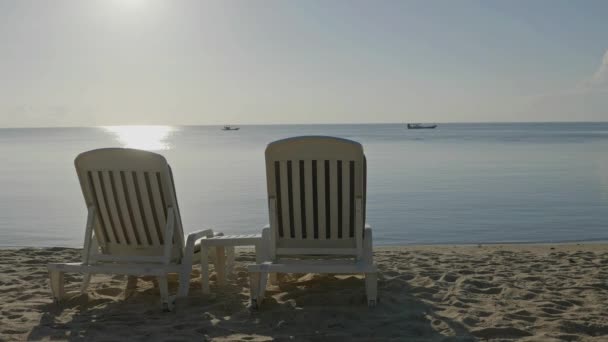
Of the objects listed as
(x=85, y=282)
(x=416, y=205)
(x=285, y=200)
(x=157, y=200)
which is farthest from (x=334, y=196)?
(x=416, y=205)

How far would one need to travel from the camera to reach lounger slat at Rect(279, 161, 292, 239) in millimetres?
4656

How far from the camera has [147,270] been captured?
460 centimetres

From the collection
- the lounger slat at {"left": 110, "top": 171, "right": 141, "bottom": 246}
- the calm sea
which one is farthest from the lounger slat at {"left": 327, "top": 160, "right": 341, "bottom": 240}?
the calm sea

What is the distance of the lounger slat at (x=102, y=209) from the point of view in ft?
15.8

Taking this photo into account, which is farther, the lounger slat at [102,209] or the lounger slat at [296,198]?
the lounger slat at [102,209]

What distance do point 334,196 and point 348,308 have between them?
2.65 feet

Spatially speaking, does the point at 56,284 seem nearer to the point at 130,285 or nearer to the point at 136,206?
the point at 130,285

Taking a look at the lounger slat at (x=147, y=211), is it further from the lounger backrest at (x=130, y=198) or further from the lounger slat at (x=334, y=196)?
the lounger slat at (x=334, y=196)

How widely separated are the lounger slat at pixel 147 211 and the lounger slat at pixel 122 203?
0.39 feet

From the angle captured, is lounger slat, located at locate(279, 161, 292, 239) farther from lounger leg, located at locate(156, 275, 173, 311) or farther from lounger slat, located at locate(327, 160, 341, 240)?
lounger leg, located at locate(156, 275, 173, 311)

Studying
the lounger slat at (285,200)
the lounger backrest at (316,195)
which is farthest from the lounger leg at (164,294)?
the lounger slat at (285,200)

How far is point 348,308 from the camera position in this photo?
183 inches

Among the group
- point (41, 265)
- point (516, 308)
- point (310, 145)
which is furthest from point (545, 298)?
point (41, 265)

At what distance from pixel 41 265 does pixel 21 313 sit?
2192 mm
